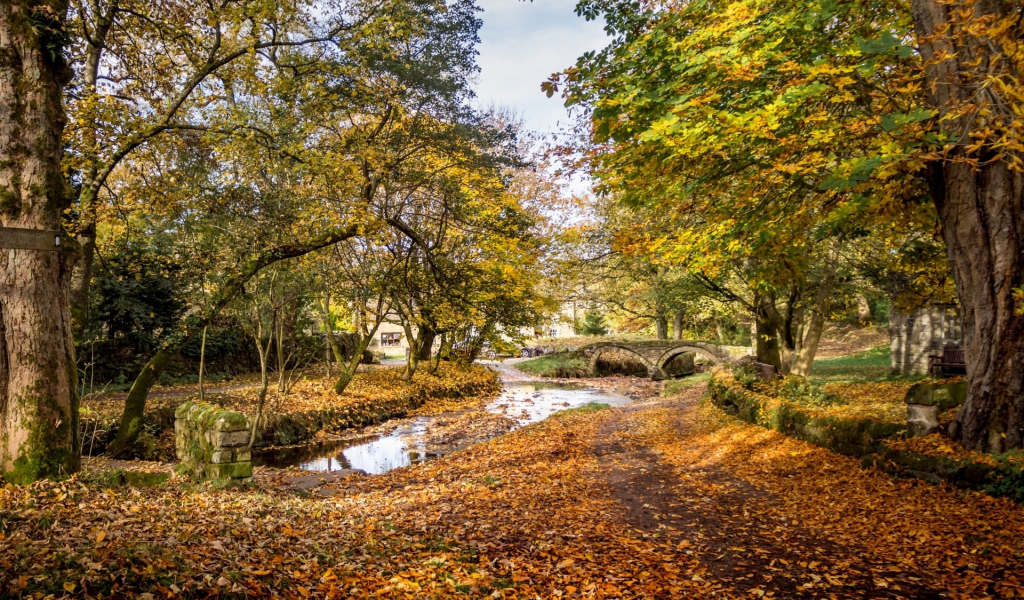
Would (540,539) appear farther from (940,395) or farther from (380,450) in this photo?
(380,450)

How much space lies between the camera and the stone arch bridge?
2558 centimetres

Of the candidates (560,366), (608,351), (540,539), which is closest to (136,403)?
(540,539)

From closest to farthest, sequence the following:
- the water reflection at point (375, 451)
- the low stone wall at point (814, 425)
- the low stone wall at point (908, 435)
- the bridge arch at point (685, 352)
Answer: the low stone wall at point (908, 435)
the low stone wall at point (814, 425)
the water reflection at point (375, 451)
the bridge arch at point (685, 352)

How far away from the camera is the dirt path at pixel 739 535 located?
4301 mm

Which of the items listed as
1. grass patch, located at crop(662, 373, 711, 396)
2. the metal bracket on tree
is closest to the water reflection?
grass patch, located at crop(662, 373, 711, 396)

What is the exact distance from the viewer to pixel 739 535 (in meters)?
5.53

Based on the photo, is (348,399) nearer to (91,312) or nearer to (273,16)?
(91,312)

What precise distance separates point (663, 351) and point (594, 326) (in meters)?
15.9

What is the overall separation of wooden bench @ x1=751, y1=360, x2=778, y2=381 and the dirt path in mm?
5650

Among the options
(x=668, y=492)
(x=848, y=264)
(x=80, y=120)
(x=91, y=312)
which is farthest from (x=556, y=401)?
(x=80, y=120)

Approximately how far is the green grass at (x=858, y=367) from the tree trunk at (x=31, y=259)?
56.4ft

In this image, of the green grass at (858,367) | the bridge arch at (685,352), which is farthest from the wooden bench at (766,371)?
the bridge arch at (685,352)

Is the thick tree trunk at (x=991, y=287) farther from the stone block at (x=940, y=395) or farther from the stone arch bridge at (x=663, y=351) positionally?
the stone arch bridge at (x=663, y=351)

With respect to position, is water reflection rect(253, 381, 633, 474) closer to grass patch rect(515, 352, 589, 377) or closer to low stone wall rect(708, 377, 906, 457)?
low stone wall rect(708, 377, 906, 457)
